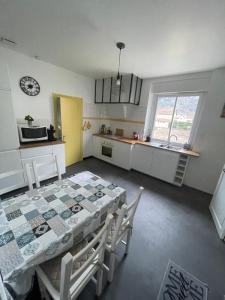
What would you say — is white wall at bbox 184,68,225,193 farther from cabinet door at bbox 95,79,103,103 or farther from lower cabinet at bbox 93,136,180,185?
cabinet door at bbox 95,79,103,103

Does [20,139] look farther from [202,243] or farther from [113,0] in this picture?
[202,243]

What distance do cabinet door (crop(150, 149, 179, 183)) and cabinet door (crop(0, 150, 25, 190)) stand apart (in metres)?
2.84

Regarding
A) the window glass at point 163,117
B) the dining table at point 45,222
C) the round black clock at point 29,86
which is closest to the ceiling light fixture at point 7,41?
the round black clock at point 29,86

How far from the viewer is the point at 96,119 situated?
4207 millimetres

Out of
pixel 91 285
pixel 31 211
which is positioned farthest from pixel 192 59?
pixel 91 285

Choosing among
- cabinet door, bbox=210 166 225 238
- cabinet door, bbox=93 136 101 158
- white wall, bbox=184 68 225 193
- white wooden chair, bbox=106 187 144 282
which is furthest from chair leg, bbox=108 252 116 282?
cabinet door, bbox=93 136 101 158

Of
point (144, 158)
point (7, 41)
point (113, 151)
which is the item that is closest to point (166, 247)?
point (144, 158)

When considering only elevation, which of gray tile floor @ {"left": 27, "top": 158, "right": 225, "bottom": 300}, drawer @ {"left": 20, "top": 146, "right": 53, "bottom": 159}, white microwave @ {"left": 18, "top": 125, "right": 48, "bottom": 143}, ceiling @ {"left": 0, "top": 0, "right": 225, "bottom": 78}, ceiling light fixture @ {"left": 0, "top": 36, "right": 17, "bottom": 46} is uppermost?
ceiling @ {"left": 0, "top": 0, "right": 225, "bottom": 78}

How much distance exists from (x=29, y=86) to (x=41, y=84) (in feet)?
0.85

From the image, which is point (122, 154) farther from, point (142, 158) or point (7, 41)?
point (7, 41)

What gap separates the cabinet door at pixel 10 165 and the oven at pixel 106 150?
2212 mm

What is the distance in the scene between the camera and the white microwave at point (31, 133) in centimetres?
235

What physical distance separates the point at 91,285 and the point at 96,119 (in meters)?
3.78

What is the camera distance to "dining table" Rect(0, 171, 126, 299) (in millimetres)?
723
